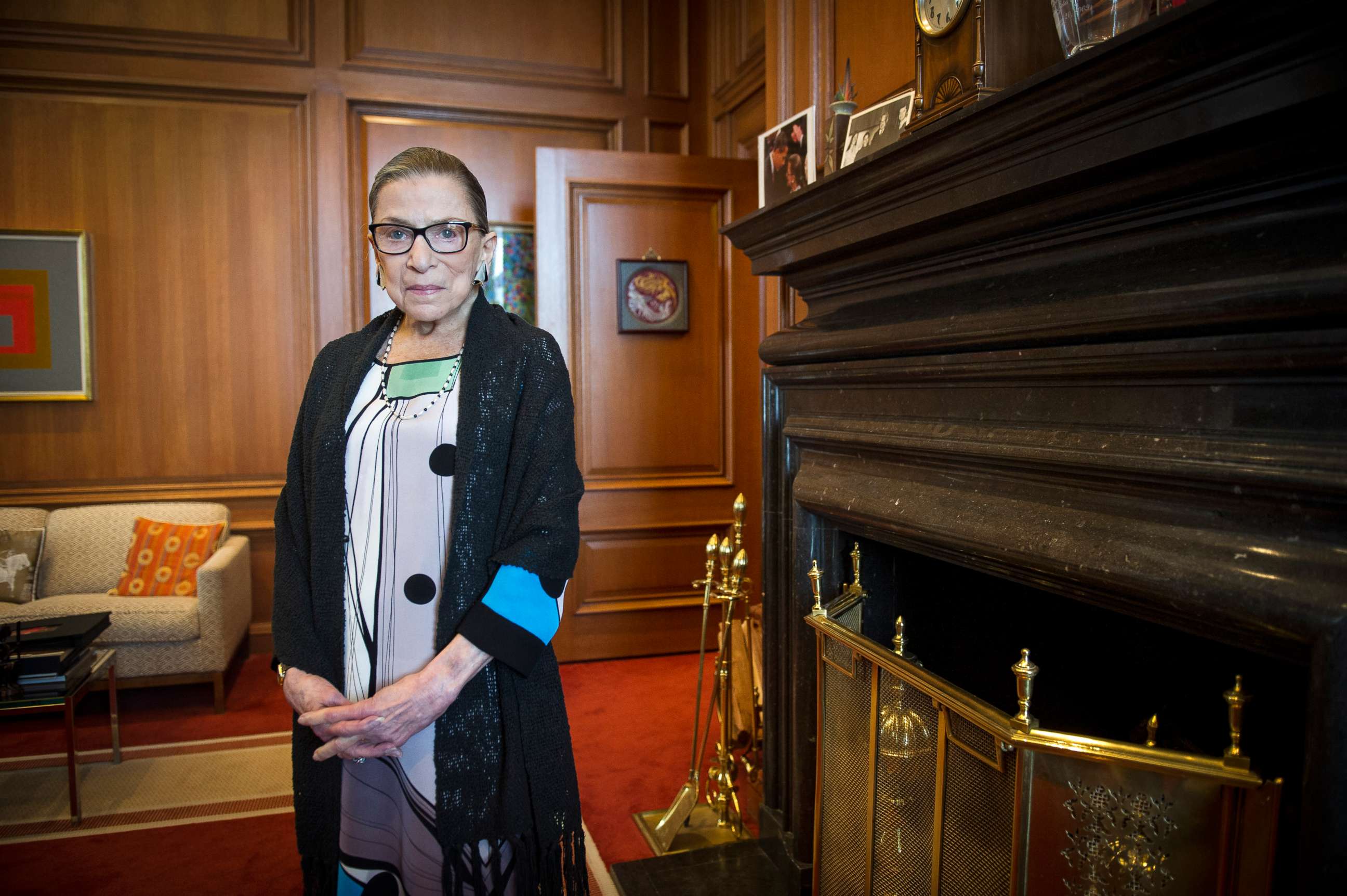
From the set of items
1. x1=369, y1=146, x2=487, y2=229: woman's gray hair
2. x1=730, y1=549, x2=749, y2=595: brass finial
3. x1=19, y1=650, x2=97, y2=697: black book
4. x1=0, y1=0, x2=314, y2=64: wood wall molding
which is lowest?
x1=19, y1=650, x2=97, y2=697: black book

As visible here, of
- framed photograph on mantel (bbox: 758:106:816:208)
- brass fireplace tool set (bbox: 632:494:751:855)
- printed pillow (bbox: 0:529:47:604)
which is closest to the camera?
framed photograph on mantel (bbox: 758:106:816:208)

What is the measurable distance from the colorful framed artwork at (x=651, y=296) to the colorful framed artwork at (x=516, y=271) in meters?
0.64

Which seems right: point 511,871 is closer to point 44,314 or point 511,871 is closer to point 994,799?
point 994,799

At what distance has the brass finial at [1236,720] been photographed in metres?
0.92

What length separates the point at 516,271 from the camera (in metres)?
4.39

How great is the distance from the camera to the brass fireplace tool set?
2.27 metres

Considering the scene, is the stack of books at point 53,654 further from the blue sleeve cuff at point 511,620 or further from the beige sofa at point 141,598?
the blue sleeve cuff at point 511,620

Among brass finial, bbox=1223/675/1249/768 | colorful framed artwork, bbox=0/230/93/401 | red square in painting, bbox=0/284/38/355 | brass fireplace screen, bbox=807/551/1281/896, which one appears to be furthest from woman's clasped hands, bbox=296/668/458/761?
red square in painting, bbox=0/284/38/355

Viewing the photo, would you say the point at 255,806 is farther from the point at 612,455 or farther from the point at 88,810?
the point at 612,455

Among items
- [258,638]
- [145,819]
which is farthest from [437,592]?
[258,638]

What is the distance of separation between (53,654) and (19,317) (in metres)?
2.25

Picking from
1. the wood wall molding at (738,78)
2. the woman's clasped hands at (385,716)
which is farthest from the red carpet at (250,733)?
the wood wall molding at (738,78)

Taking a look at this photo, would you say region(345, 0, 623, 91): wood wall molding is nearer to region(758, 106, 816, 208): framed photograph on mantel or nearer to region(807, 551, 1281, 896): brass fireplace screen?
region(758, 106, 816, 208): framed photograph on mantel

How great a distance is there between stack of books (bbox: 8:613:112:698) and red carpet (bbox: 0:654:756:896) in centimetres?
42
